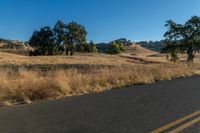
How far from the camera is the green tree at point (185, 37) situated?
5259 centimetres

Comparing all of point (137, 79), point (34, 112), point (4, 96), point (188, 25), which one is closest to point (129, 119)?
point (34, 112)

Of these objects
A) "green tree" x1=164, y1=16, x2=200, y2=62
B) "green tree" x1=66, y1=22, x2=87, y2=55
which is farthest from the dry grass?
"green tree" x1=66, y1=22, x2=87, y2=55

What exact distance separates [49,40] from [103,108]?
7994cm

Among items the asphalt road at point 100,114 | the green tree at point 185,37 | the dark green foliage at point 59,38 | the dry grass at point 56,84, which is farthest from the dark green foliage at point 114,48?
the asphalt road at point 100,114

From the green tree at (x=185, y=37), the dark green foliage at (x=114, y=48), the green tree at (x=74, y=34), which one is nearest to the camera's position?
the green tree at (x=185, y=37)

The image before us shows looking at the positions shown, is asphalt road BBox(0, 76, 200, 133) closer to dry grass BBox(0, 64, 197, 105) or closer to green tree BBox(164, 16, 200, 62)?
dry grass BBox(0, 64, 197, 105)

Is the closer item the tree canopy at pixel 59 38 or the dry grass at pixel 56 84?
the dry grass at pixel 56 84

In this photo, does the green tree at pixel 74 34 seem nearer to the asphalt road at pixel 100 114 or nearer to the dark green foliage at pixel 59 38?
the dark green foliage at pixel 59 38

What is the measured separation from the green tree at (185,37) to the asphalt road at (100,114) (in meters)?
41.1

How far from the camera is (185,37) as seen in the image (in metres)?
53.9

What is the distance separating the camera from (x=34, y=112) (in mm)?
9859

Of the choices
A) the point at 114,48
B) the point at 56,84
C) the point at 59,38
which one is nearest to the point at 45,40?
the point at 59,38

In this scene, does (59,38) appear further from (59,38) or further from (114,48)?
(114,48)

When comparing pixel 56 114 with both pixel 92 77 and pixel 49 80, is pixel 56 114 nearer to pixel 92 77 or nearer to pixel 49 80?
pixel 49 80
